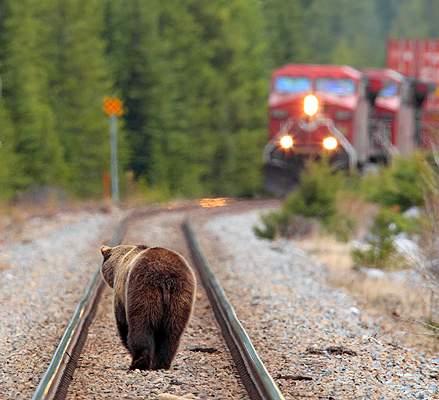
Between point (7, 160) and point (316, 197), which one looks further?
point (7, 160)

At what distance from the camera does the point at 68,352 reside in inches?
346

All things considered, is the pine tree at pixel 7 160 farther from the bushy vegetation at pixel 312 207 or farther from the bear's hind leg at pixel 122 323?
the bear's hind leg at pixel 122 323

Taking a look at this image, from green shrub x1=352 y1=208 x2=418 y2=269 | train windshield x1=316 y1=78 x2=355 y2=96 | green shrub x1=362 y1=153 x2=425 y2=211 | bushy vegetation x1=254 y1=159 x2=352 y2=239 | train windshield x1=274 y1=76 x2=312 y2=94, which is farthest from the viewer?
train windshield x1=274 y1=76 x2=312 y2=94

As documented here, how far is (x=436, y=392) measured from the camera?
313 inches

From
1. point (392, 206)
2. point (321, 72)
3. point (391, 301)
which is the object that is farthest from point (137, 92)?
point (391, 301)

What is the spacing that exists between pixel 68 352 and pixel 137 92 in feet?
109

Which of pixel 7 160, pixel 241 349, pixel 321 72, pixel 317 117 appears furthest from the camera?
pixel 321 72

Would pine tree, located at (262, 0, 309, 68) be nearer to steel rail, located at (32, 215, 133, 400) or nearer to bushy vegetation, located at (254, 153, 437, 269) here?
bushy vegetation, located at (254, 153, 437, 269)

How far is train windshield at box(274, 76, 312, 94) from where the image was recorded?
107 feet

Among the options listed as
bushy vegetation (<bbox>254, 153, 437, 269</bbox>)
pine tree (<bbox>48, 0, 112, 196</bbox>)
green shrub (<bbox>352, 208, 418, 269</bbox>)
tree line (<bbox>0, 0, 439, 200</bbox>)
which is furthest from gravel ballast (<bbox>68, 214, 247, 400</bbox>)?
pine tree (<bbox>48, 0, 112, 196</bbox>)

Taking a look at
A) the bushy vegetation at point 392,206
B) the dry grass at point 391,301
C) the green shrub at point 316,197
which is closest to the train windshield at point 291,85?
the bushy vegetation at point 392,206

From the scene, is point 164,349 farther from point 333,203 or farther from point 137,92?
A: point 137,92

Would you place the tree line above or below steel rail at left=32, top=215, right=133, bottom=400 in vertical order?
below

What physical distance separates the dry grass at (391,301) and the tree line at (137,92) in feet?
53.5
